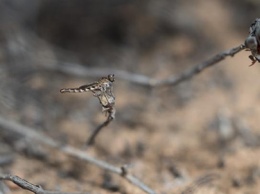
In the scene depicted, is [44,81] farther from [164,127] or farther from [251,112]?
[251,112]

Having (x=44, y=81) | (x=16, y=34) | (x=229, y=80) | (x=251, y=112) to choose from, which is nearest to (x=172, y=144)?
(x=251, y=112)

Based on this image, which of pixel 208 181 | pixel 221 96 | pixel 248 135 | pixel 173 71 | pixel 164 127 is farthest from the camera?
pixel 173 71

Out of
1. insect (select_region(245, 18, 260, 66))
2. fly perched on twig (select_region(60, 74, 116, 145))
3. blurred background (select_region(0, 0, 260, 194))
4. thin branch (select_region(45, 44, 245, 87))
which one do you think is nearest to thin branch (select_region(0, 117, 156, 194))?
blurred background (select_region(0, 0, 260, 194))

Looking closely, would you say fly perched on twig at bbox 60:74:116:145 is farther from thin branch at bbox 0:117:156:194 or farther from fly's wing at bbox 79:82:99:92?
thin branch at bbox 0:117:156:194

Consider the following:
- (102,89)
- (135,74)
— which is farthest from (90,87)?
(135,74)

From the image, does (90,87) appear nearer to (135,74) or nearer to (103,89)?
(103,89)
